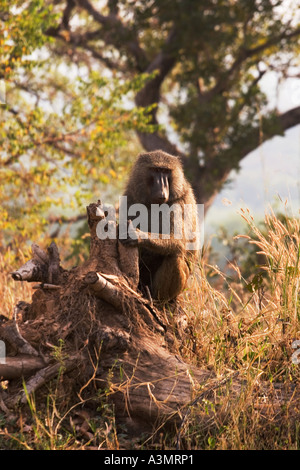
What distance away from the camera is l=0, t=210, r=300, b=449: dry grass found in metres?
3.04

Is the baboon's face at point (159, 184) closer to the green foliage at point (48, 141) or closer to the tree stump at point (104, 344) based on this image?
the tree stump at point (104, 344)

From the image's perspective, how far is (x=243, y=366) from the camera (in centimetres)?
357

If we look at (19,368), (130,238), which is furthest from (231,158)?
(19,368)

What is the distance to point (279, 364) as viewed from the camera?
375 cm

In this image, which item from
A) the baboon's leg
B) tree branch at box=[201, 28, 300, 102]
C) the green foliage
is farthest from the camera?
tree branch at box=[201, 28, 300, 102]

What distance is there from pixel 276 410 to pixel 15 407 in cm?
149

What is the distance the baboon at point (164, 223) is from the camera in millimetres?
4164

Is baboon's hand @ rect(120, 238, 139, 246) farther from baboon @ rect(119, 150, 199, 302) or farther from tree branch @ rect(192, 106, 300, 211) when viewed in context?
tree branch @ rect(192, 106, 300, 211)

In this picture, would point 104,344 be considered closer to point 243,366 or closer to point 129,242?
point 129,242

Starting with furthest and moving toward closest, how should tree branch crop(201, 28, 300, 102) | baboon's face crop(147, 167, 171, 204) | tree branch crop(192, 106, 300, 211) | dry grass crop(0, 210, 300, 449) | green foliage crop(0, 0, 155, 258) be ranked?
tree branch crop(201, 28, 300, 102) < tree branch crop(192, 106, 300, 211) < green foliage crop(0, 0, 155, 258) < baboon's face crop(147, 167, 171, 204) < dry grass crop(0, 210, 300, 449)

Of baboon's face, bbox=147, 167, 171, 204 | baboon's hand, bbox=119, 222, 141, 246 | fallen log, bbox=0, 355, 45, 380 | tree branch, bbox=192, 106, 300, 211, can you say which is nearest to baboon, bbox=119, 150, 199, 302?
baboon's face, bbox=147, 167, 171, 204

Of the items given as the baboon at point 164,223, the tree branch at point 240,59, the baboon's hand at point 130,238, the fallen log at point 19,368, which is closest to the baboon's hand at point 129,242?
the baboon's hand at point 130,238

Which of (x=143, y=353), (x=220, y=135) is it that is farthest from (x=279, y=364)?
(x=220, y=135)

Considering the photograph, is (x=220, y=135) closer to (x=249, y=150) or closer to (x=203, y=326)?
(x=249, y=150)
